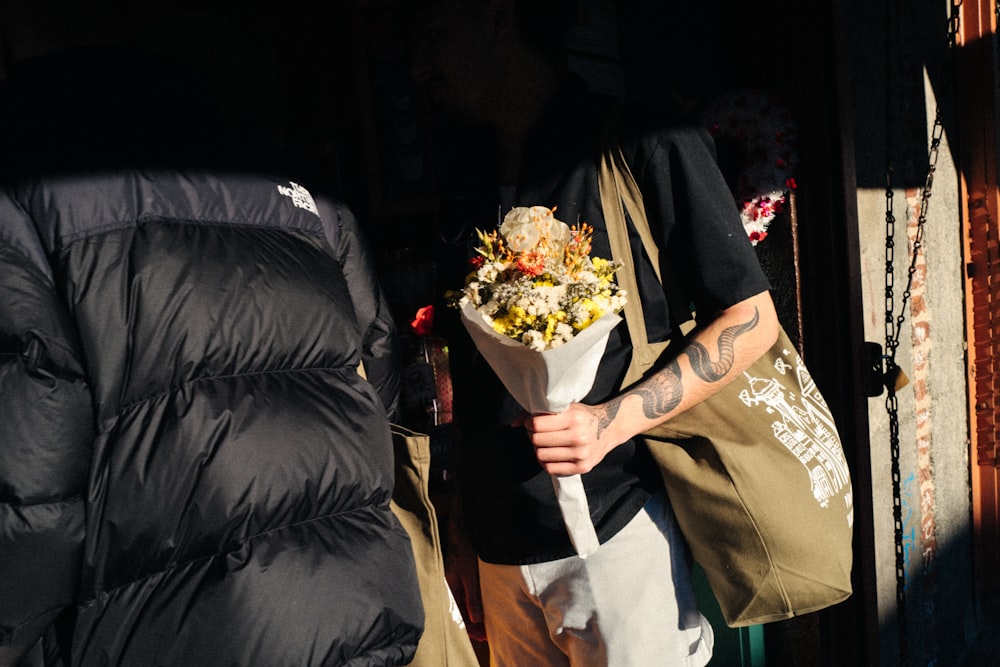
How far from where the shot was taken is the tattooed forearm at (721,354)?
1.67 metres

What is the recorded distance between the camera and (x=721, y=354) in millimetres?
1676

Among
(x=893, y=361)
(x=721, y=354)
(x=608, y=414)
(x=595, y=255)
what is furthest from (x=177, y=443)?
(x=893, y=361)

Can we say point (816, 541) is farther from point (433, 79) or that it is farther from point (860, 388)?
point (433, 79)

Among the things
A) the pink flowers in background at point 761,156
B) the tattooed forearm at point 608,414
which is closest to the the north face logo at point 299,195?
the tattooed forearm at point 608,414

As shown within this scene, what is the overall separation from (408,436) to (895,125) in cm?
309

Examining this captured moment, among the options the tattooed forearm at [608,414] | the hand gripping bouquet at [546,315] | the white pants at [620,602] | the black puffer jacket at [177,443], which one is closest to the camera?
the black puffer jacket at [177,443]

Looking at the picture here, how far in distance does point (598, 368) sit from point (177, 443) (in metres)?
0.94

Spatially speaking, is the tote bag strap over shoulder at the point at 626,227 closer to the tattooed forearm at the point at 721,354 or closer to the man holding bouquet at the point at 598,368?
the man holding bouquet at the point at 598,368

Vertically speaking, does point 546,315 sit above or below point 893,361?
above

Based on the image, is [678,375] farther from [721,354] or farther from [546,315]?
[546,315]

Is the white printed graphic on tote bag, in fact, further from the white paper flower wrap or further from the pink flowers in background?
the pink flowers in background

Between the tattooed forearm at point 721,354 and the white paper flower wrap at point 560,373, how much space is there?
0.74 feet

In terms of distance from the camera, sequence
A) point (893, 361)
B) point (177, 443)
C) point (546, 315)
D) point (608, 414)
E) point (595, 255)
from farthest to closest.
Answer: point (893, 361) → point (595, 255) → point (608, 414) → point (546, 315) → point (177, 443)

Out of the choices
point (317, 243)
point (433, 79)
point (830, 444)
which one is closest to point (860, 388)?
point (830, 444)
